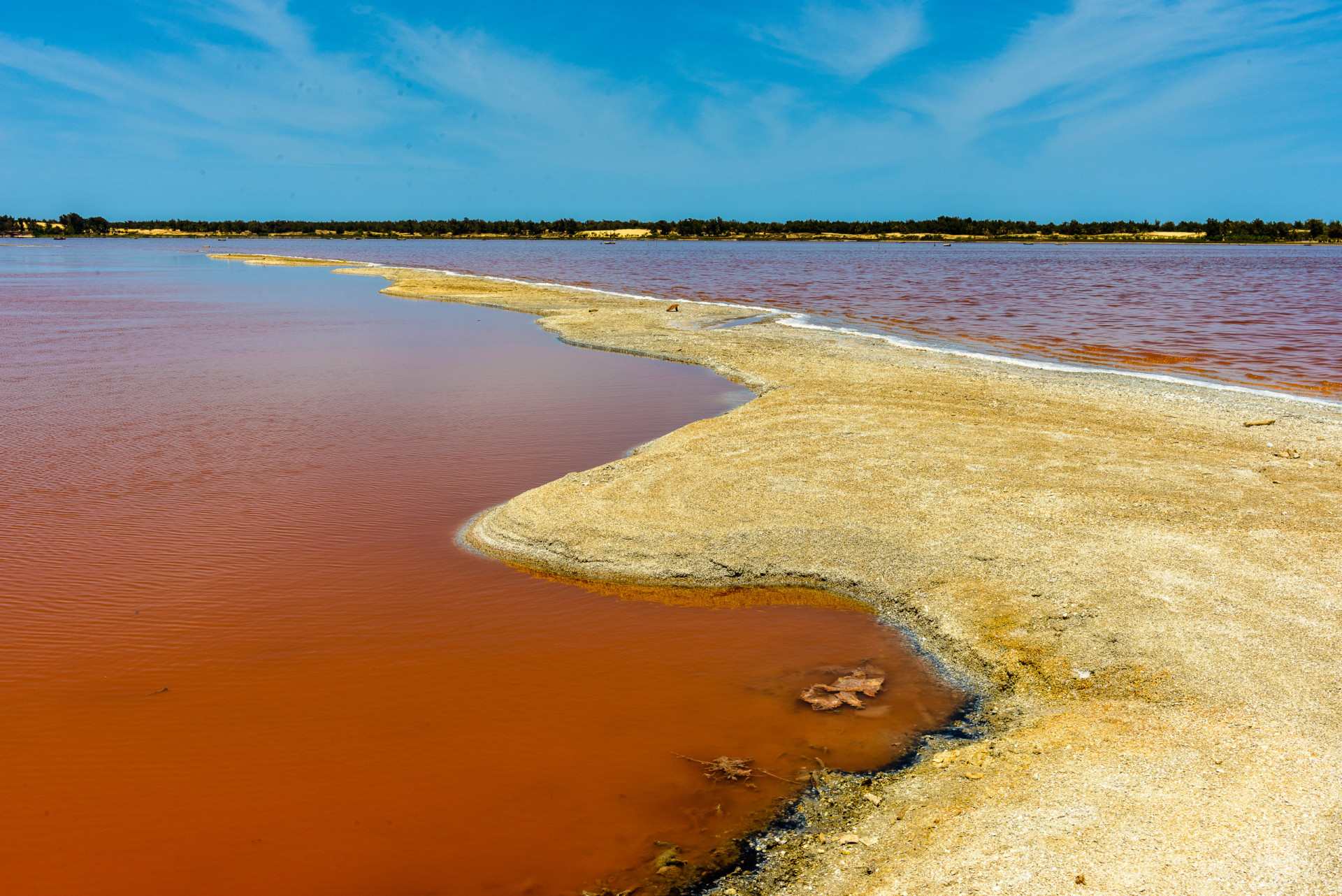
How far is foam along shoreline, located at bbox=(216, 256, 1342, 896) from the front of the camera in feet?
12.5

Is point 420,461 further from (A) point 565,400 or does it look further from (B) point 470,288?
(B) point 470,288

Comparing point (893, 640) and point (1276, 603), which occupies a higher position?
point (1276, 603)

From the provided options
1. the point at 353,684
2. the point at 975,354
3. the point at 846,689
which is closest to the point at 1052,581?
the point at 846,689

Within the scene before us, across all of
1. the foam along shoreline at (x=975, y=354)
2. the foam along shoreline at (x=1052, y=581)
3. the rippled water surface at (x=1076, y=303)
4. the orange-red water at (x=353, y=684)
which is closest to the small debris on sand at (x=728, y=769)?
the orange-red water at (x=353, y=684)

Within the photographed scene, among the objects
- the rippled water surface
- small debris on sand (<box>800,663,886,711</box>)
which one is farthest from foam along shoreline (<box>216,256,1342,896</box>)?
the rippled water surface

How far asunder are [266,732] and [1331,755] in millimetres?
6034

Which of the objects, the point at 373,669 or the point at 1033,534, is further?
the point at 1033,534

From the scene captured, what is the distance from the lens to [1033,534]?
7.28 meters

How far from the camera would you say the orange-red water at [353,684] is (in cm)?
424

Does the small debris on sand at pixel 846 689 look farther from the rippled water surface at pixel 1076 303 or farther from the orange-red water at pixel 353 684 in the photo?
the rippled water surface at pixel 1076 303

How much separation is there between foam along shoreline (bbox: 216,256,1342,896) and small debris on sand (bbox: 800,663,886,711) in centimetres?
63

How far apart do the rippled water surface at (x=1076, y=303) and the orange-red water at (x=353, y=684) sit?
1429 cm

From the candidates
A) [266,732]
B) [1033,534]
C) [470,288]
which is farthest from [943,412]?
[470,288]

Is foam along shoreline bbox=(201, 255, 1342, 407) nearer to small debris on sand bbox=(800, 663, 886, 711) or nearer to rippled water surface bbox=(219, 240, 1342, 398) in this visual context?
rippled water surface bbox=(219, 240, 1342, 398)
